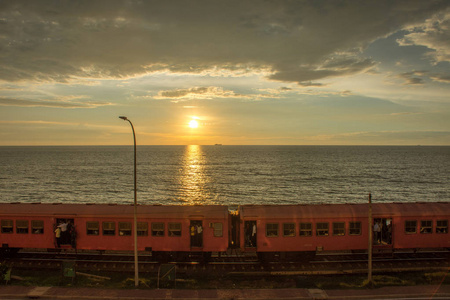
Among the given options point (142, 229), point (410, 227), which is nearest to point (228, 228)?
point (142, 229)

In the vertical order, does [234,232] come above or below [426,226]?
below

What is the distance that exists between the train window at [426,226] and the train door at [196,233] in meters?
13.6

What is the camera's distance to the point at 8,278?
15.5m

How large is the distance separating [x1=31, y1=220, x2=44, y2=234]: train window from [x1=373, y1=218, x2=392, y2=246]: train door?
2055 cm

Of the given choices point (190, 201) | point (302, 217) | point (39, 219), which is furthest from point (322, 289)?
point (190, 201)

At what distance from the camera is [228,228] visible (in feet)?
61.6

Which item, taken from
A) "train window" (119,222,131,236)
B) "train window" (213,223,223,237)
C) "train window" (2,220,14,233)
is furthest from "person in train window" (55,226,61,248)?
→ "train window" (213,223,223,237)

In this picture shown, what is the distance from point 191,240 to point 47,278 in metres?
7.86

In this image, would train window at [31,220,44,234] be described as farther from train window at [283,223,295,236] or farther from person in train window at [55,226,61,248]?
train window at [283,223,295,236]

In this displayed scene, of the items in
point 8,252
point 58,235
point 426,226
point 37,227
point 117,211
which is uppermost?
point 117,211

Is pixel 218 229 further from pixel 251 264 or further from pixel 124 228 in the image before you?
pixel 124 228

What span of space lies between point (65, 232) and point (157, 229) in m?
5.86

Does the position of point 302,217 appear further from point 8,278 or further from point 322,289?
point 8,278

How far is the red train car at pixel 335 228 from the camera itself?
18.7m
